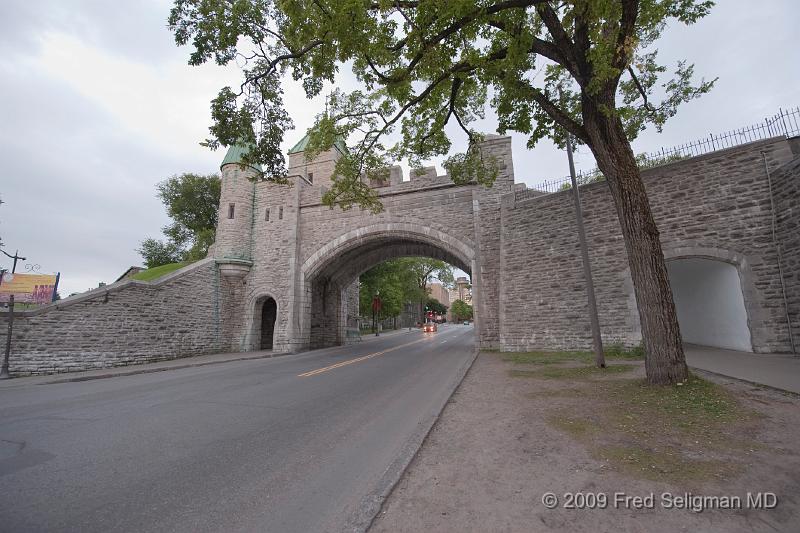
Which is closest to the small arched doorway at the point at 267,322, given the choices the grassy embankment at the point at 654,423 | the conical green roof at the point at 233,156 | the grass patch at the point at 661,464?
the conical green roof at the point at 233,156

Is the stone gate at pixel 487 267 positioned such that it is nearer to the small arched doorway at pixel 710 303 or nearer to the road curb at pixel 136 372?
the small arched doorway at pixel 710 303

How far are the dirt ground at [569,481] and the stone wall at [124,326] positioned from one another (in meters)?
13.9

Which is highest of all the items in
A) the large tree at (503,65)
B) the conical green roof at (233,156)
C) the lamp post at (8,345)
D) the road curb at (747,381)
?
the conical green roof at (233,156)

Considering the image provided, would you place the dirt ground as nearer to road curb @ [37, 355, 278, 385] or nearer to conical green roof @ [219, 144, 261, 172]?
road curb @ [37, 355, 278, 385]

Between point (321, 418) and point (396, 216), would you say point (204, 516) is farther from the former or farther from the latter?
point (396, 216)

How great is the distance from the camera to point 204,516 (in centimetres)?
270

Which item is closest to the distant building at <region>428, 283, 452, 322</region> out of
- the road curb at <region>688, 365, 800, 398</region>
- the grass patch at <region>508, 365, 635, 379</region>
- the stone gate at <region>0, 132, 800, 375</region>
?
the stone gate at <region>0, 132, 800, 375</region>

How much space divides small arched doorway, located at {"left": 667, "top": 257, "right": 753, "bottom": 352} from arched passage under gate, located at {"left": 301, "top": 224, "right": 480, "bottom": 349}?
8.04 metres

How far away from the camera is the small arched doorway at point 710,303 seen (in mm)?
10414

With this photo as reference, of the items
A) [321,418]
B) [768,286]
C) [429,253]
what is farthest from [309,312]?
[768,286]

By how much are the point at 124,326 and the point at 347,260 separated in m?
12.2

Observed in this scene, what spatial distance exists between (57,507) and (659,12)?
10611 millimetres

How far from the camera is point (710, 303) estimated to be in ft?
39.3
